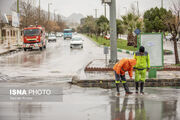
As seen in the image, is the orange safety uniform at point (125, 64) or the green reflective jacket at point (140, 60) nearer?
the orange safety uniform at point (125, 64)

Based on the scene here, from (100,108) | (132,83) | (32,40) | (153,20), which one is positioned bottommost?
(100,108)

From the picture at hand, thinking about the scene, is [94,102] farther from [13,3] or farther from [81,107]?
[13,3]

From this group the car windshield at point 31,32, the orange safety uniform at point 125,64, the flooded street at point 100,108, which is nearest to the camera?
the flooded street at point 100,108

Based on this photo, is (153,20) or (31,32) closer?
(31,32)

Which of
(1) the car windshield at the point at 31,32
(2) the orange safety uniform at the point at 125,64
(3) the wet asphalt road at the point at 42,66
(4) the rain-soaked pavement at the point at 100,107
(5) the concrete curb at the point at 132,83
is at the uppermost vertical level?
(1) the car windshield at the point at 31,32

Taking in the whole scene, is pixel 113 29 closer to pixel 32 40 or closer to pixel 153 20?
pixel 32 40

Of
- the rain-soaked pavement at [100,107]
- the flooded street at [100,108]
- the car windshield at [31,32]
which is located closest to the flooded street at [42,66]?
the rain-soaked pavement at [100,107]

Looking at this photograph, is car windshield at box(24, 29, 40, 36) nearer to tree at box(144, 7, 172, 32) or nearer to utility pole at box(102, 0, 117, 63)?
tree at box(144, 7, 172, 32)

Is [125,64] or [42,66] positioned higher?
[125,64]

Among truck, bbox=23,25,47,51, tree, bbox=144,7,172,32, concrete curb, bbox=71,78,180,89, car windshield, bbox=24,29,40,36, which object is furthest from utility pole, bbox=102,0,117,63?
tree, bbox=144,7,172,32

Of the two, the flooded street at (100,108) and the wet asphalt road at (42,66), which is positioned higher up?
the wet asphalt road at (42,66)

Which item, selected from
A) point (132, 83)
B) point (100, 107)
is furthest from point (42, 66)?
point (100, 107)

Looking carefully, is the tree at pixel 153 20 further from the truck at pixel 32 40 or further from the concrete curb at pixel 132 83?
the concrete curb at pixel 132 83

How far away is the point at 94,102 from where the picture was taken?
9.62 meters
